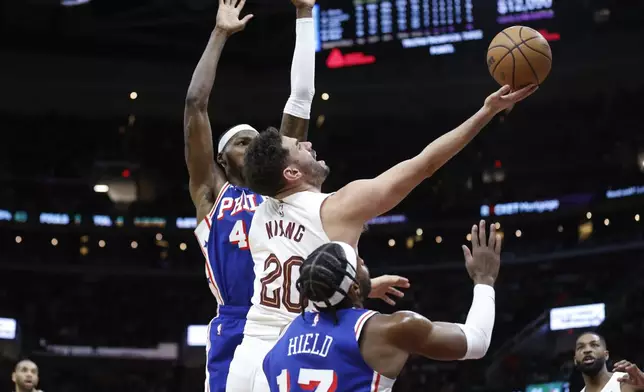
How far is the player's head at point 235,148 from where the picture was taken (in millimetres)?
4883

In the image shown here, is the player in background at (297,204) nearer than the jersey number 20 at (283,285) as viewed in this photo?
Yes

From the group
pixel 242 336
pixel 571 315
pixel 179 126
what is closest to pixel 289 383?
pixel 242 336

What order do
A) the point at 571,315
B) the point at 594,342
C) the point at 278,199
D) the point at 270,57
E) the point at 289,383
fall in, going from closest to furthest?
the point at 289,383, the point at 278,199, the point at 594,342, the point at 571,315, the point at 270,57

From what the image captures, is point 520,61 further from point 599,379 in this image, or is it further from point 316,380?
point 599,379

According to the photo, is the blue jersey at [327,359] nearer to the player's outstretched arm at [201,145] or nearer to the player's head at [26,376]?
the player's outstretched arm at [201,145]

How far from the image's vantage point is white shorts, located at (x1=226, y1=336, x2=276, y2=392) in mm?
4344

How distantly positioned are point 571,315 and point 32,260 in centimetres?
1409

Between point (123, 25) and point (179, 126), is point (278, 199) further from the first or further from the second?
point (179, 126)

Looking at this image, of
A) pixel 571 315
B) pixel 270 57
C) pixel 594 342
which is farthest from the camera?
pixel 270 57

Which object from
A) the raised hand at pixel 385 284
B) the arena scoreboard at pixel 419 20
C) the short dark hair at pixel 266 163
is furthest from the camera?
the arena scoreboard at pixel 419 20

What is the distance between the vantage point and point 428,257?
24297 millimetres

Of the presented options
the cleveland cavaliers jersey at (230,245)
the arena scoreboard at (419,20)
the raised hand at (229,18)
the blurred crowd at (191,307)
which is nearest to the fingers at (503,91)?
the cleveland cavaliers jersey at (230,245)

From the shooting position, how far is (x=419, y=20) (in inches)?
717

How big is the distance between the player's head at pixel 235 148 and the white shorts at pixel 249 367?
0.96 metres
